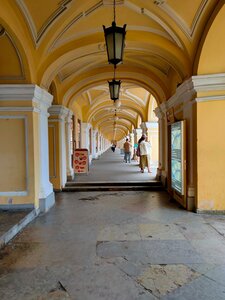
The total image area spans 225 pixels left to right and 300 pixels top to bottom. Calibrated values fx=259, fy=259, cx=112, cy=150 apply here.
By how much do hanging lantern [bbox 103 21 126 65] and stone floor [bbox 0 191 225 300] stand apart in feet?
9.50

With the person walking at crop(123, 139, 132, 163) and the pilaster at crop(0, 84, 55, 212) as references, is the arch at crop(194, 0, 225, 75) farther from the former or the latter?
the person walking at crop(123, 139, 132, 163)

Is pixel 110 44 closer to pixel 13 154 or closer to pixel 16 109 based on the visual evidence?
pixel 16 109

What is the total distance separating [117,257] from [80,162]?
22.4 ft

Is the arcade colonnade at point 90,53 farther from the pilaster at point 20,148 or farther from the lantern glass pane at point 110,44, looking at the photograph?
the lantern glass pane at point 110,44

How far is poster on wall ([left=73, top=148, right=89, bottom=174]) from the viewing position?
1017 centimetres

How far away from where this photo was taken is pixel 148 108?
13.4 metres

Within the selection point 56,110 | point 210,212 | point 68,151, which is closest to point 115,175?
point 68,151

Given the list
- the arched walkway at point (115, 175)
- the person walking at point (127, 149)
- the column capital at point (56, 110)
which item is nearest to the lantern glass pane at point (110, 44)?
the column capital at point (56, 110)

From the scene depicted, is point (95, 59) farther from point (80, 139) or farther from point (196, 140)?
point (80, 139)

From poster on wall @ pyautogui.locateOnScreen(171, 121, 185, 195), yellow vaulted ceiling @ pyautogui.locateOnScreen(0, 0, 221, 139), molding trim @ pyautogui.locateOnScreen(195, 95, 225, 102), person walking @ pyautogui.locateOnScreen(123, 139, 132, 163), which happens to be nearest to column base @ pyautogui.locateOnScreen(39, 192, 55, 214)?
yellow vaulted ceiling @ pyautogui.locateOnScreen(0, 0, 221, 139)

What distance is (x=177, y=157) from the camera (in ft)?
21.8

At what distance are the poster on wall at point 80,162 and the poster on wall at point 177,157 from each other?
4.00 meters

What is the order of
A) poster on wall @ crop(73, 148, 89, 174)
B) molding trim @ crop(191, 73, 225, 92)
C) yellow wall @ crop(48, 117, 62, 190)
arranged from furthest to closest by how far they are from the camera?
poster on wall @ crop(73, 148, 89, 174), yellow wall @ crop(48, 117, 62, 190), molding trim @ crop(191, 73, 225, 92)

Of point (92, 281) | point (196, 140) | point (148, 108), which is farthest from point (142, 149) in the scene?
point (92, 281)
